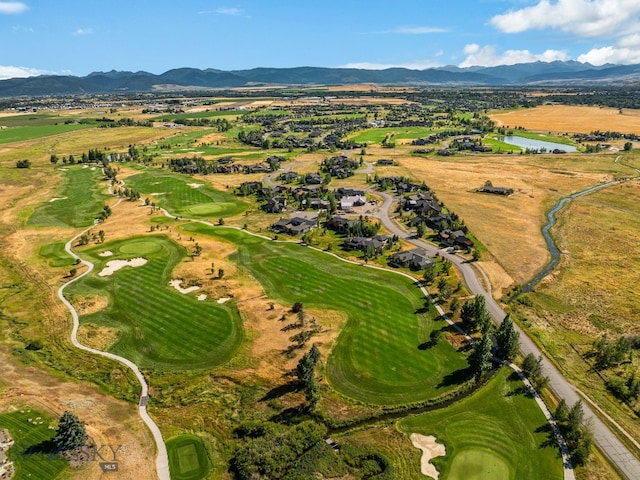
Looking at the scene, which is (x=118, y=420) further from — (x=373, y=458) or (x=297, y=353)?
(x=373, y=458)

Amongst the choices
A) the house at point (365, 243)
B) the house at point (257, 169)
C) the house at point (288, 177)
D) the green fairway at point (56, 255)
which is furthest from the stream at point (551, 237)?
the house at point (257, 169)

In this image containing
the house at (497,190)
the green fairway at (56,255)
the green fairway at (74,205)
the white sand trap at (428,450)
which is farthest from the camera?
the house at (497,190)

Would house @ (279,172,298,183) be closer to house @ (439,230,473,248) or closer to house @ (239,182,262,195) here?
house @ (239,182,262,195)

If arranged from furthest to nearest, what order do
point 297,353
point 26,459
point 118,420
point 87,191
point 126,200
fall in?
1. point 87,191
2. point 126,200
3. point 297,353
4. point 118,420
5. point 26,459

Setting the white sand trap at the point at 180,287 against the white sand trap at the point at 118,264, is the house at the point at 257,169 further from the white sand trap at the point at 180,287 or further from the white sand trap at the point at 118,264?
the white sand trap at the point at 180,287

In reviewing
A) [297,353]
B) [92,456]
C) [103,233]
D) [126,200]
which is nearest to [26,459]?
[92,456]

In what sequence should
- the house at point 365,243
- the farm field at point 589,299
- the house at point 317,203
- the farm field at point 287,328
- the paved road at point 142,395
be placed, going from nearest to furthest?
the paved road at point 142,395, the farm field at point 287,328, the farm field at point 589,299, the house at point 365,243, the house at point 317,203

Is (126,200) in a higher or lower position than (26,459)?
higher
